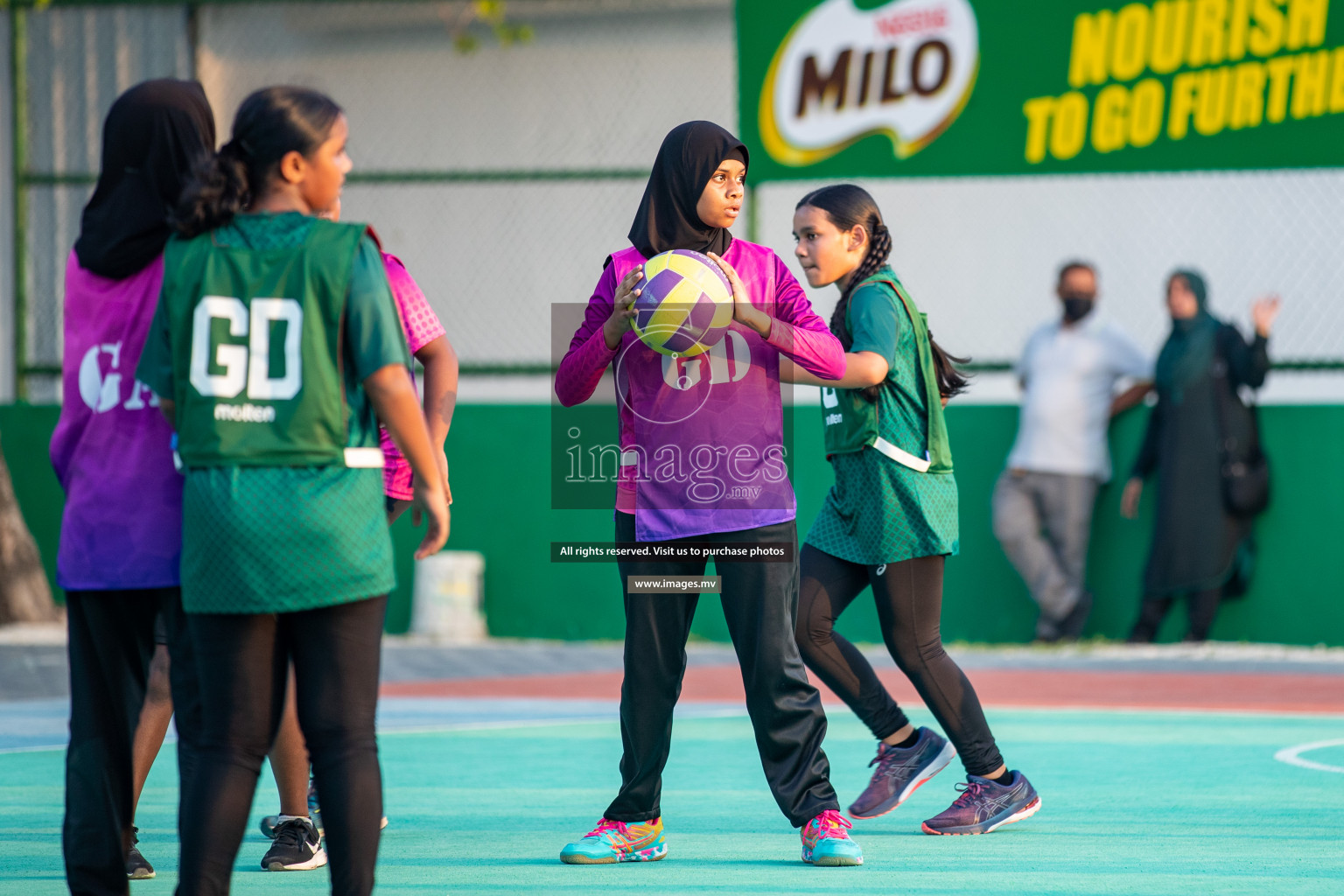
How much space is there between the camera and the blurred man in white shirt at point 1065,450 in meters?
11.0

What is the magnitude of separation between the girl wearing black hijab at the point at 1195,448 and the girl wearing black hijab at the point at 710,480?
648 cm

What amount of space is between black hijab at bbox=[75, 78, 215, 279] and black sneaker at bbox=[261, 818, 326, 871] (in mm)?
1756

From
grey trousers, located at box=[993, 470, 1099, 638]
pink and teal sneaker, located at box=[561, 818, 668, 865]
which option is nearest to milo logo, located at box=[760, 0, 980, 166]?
grey trousers, located at box=[993, 470, 1099, 638]

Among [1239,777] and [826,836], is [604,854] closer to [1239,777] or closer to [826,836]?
[826,836]

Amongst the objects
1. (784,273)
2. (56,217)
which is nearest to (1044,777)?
(784,273)

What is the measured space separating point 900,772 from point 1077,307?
6.22 metres

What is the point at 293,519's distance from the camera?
3502 millimetres

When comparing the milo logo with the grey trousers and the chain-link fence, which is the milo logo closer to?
the grey trousers

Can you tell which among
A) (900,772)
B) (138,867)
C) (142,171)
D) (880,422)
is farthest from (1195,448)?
(142,171)

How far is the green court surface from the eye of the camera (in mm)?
→ 4621

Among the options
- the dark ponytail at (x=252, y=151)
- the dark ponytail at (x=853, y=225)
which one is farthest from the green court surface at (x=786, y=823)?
the dark ponytail at (x=252, y=151)

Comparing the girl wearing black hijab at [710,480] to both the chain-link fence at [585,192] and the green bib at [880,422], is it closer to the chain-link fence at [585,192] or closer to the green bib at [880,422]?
the green bib at [880,422]

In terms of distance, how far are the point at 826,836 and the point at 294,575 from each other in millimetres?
1945

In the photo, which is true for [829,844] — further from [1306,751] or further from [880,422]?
[1306,751]
